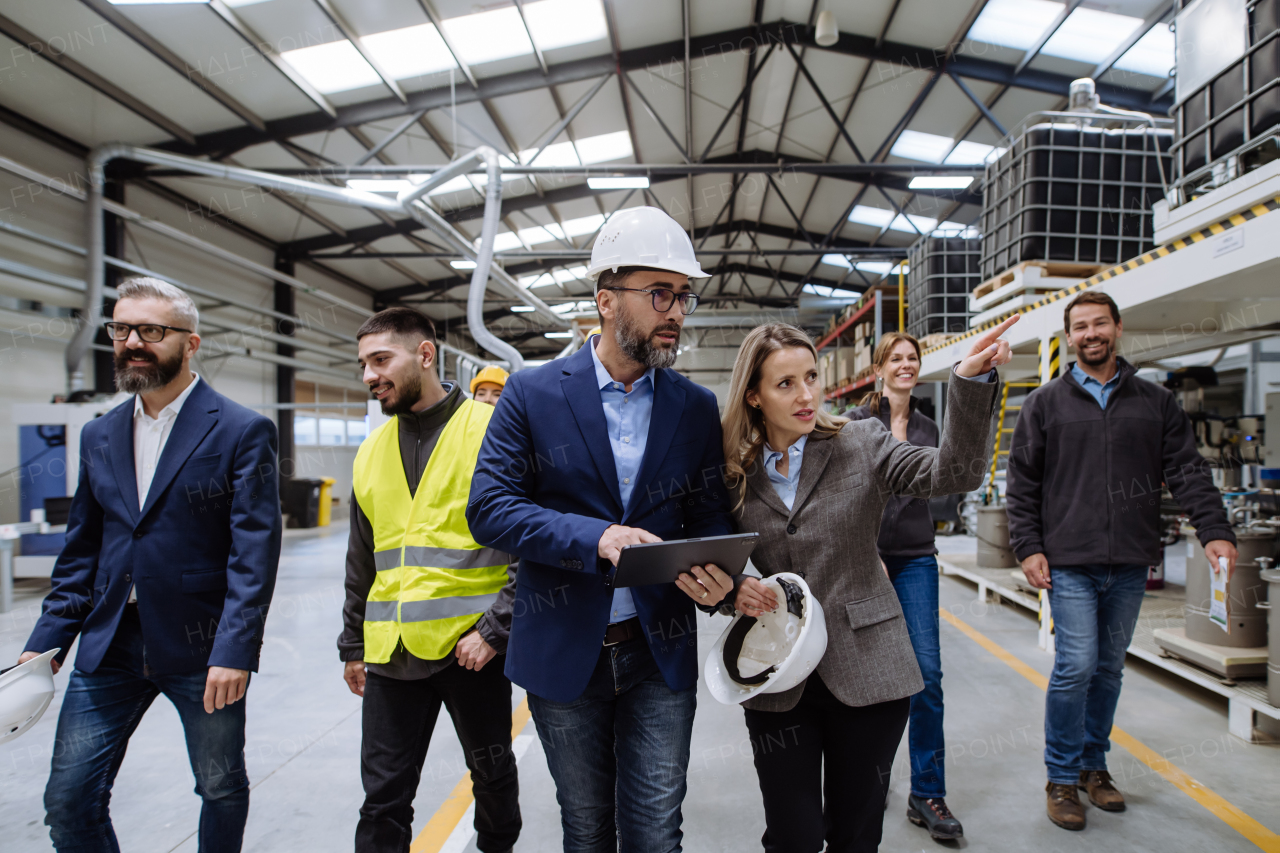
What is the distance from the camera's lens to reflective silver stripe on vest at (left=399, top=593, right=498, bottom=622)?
1944 mm

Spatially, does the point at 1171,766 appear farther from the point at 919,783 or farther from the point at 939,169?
the point at 939,169

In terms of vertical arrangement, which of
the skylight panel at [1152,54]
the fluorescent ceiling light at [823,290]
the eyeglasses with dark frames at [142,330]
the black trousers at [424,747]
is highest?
the skylight panel at [1152,54]

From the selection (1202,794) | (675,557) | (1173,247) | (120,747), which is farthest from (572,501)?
(1173,247)

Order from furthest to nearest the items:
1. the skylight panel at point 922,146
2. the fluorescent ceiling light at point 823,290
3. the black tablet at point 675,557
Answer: the fluorescent ceiling light at point 823,290 → the skylight panel at point 922,146 → the black tablet at point 675,557

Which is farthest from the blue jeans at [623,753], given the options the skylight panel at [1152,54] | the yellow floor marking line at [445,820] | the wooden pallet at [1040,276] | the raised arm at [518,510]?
the skylight panel at [1152,54]

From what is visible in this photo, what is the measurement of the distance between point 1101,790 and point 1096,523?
3.94 feet

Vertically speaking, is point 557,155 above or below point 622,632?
above

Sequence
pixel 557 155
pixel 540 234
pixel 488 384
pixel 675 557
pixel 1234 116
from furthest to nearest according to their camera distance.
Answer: pixel 540 234, pixel 557 155, pixel 488 384, pixel 1234 116, pixel 675 557

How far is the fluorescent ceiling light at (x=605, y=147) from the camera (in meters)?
11.2

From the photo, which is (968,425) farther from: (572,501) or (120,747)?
(120,747)

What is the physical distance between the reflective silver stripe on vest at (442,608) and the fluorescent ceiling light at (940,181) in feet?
36.0

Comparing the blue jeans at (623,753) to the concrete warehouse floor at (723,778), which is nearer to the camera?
the blue jeans at (623,753)

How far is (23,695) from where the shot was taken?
1.60m

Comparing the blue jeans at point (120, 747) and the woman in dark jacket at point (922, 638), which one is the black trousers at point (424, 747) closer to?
the blue jeans at point (120, 747)
